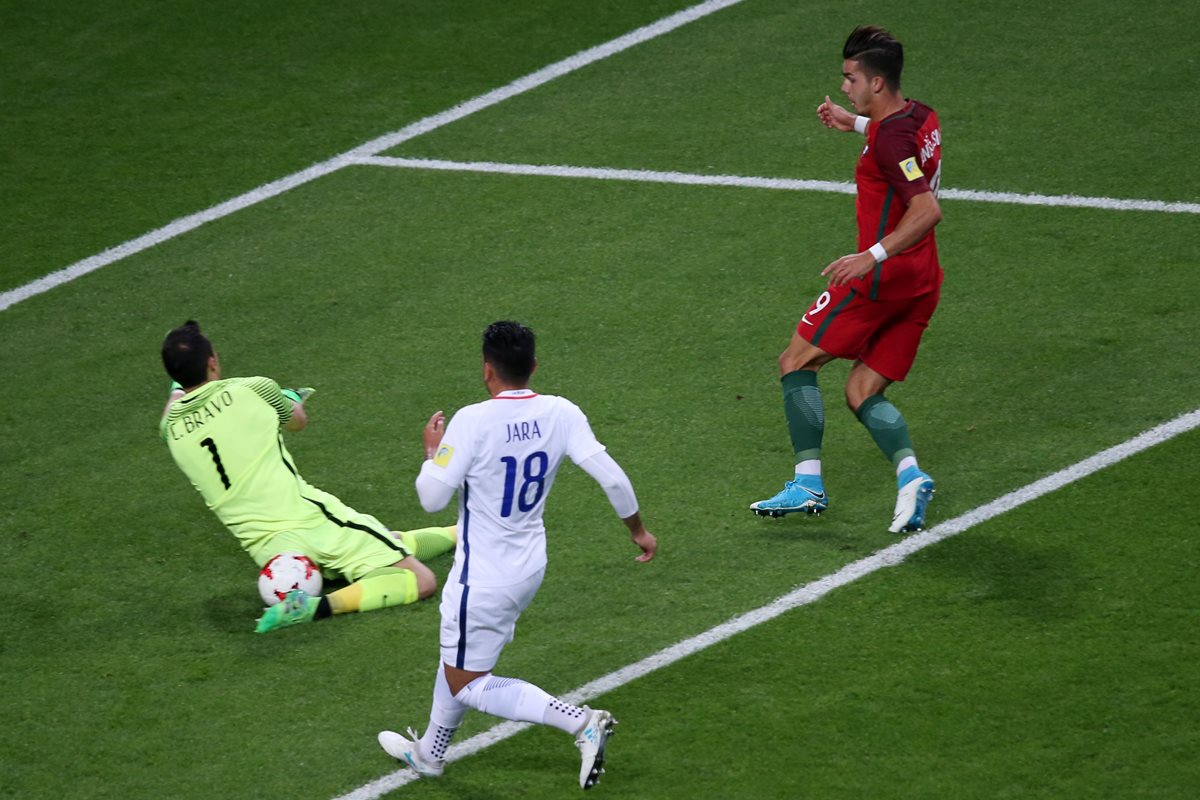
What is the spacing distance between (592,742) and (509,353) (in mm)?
1321

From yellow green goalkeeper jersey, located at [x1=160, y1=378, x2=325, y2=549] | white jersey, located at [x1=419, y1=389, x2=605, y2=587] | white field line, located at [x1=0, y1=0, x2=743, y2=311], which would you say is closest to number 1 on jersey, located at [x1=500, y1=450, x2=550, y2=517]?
white jersey, located at [x1=419, y1=389, x2=605, y2=587]

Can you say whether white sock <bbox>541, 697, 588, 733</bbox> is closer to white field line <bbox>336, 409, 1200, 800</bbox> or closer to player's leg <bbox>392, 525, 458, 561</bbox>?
white field line <bbox>336, 409, 1200, 800</bbox>

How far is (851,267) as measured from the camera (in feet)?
22.6

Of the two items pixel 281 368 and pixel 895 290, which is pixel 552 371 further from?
pixel 895 290

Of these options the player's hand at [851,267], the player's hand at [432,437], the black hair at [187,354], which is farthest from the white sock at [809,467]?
the black hair at [187,354]

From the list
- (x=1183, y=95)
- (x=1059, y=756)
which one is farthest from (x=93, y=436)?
(x=1183, y=95)

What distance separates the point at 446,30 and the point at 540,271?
166 inches

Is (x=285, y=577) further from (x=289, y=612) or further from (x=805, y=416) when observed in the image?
(x=805, y=416)

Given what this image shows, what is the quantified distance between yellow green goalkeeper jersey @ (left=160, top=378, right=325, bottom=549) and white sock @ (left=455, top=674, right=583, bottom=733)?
5.79ft

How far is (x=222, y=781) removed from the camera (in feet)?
20.0

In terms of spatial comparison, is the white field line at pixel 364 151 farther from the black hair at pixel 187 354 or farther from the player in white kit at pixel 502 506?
the player in white kit at pixel 502 506

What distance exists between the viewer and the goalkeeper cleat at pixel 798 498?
7492mm

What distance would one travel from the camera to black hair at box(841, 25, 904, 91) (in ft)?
23.4

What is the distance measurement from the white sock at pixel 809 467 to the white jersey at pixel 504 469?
6.54 feet
